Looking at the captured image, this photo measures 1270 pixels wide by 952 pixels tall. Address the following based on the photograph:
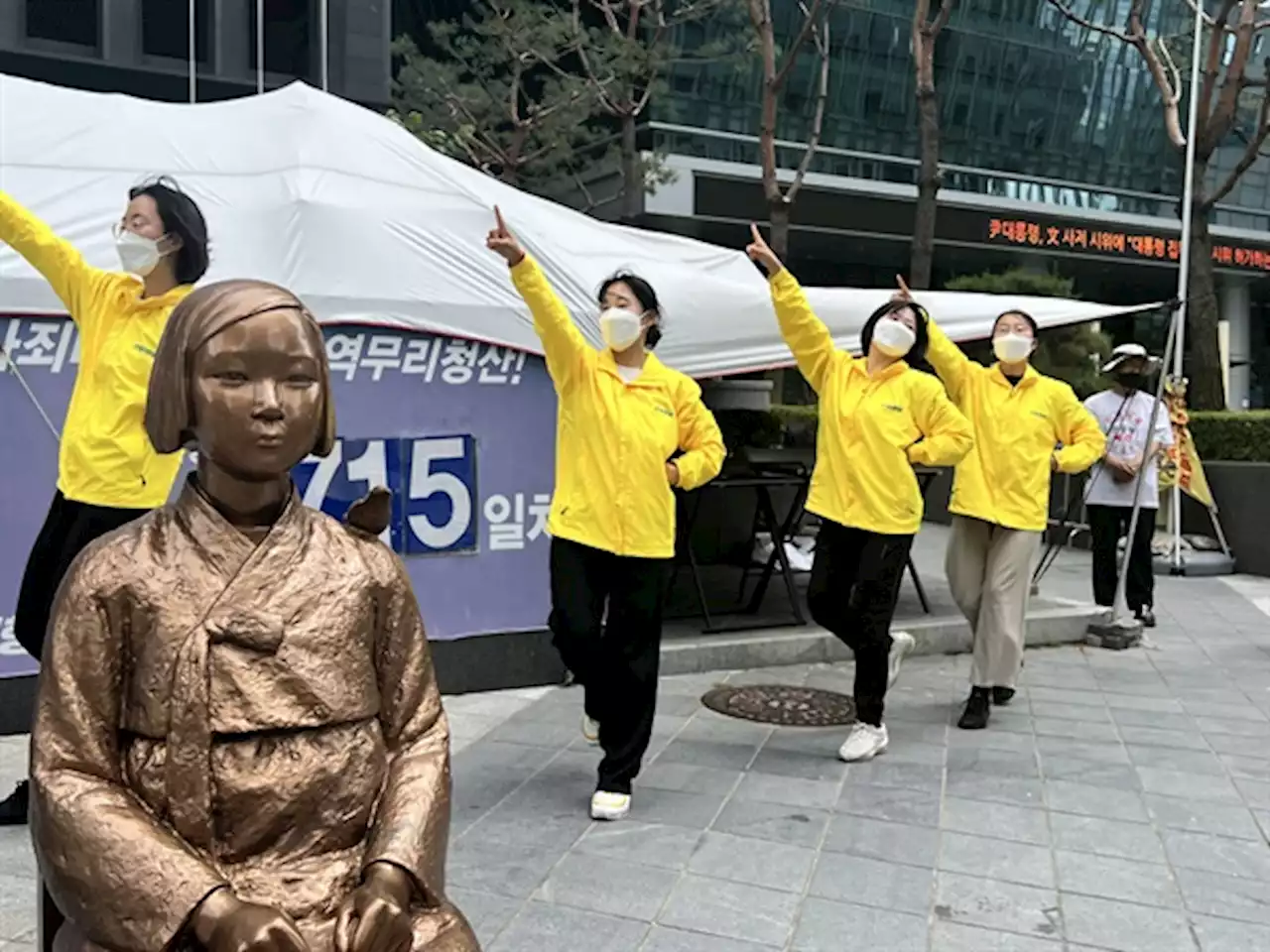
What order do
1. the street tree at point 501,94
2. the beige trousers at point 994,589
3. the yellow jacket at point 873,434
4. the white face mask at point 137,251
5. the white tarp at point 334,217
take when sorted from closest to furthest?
the white face mask at point 137,251
the yellow jacket at point 873,434
the white tarp at point 334,217
the beige trousers at point 994,589
the street tree at point 501,94

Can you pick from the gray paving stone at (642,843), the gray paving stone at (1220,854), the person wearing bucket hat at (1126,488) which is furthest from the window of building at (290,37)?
the gray paving stone at (1220,854)

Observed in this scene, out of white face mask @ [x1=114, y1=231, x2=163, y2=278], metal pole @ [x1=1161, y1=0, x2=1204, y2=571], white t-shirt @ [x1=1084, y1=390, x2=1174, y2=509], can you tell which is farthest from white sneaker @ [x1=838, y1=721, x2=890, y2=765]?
metal pole @ [x1=1161, y1=0, x2=1204, y2=571]

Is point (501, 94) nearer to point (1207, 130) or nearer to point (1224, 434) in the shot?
point (1207, 130)

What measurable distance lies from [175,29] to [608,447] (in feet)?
56.3

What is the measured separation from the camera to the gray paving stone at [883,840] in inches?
149

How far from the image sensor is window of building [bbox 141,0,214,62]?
17.9m

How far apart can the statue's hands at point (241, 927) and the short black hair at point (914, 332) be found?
373cm

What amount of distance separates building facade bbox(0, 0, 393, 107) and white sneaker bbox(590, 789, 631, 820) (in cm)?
1513

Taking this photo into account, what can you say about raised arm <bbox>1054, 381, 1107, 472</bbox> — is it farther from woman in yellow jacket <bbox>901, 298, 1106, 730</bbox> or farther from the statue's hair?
the statue's hair

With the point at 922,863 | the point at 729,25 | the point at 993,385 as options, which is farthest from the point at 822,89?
the point at 922,863

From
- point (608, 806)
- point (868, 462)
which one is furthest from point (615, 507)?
point (868, 462)

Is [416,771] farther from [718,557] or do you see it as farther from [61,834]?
[718,557]

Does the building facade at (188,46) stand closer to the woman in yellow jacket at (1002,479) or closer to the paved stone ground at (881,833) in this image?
the woman in yellow jacket at (1002,479)

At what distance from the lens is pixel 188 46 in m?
18.2
